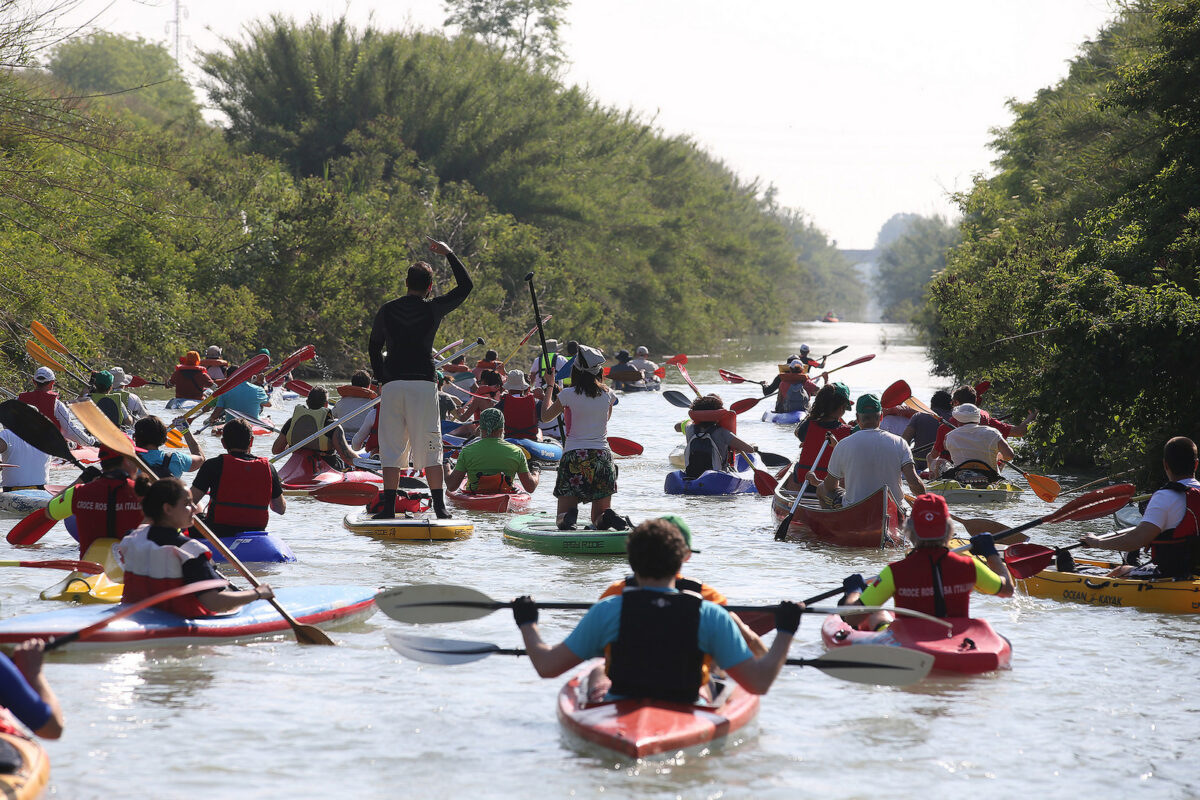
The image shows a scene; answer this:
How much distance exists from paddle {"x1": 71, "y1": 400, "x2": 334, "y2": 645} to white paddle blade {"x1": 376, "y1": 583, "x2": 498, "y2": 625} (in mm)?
908

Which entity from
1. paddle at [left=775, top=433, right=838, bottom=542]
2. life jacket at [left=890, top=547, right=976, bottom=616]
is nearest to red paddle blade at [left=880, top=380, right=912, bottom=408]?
paddle at [left=775, top=433, right=838, bottom=542]

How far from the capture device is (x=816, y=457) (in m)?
10.9

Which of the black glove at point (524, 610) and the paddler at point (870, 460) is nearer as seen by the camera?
the black glove at point (524, 610)

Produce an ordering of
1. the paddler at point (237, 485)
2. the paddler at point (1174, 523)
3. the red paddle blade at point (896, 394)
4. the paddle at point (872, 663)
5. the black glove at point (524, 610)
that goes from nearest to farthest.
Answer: the black glove at point (524, 610), the paddle at point (872, 663), the paddler at point (1174, 523), the paddler at point (237, 485), the red paddle blade at point (896, 394)

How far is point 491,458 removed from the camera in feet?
39.1

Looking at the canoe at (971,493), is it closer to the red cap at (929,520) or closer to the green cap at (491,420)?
the green cap at (491,420)

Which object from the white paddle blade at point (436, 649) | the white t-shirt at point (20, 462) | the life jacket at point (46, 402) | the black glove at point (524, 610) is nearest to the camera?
the black glove at point (524, 610)

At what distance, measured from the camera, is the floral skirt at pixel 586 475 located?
9.58m

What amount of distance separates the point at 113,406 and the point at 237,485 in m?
5.21

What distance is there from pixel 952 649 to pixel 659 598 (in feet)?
7.10

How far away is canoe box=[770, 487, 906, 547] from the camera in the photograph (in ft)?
32.0

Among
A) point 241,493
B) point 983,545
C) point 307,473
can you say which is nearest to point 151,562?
point 241,493

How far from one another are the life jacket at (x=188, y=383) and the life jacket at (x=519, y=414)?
670cm

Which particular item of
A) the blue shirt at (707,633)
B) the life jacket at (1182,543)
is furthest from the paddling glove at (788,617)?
the life jacket at (1182,543)
